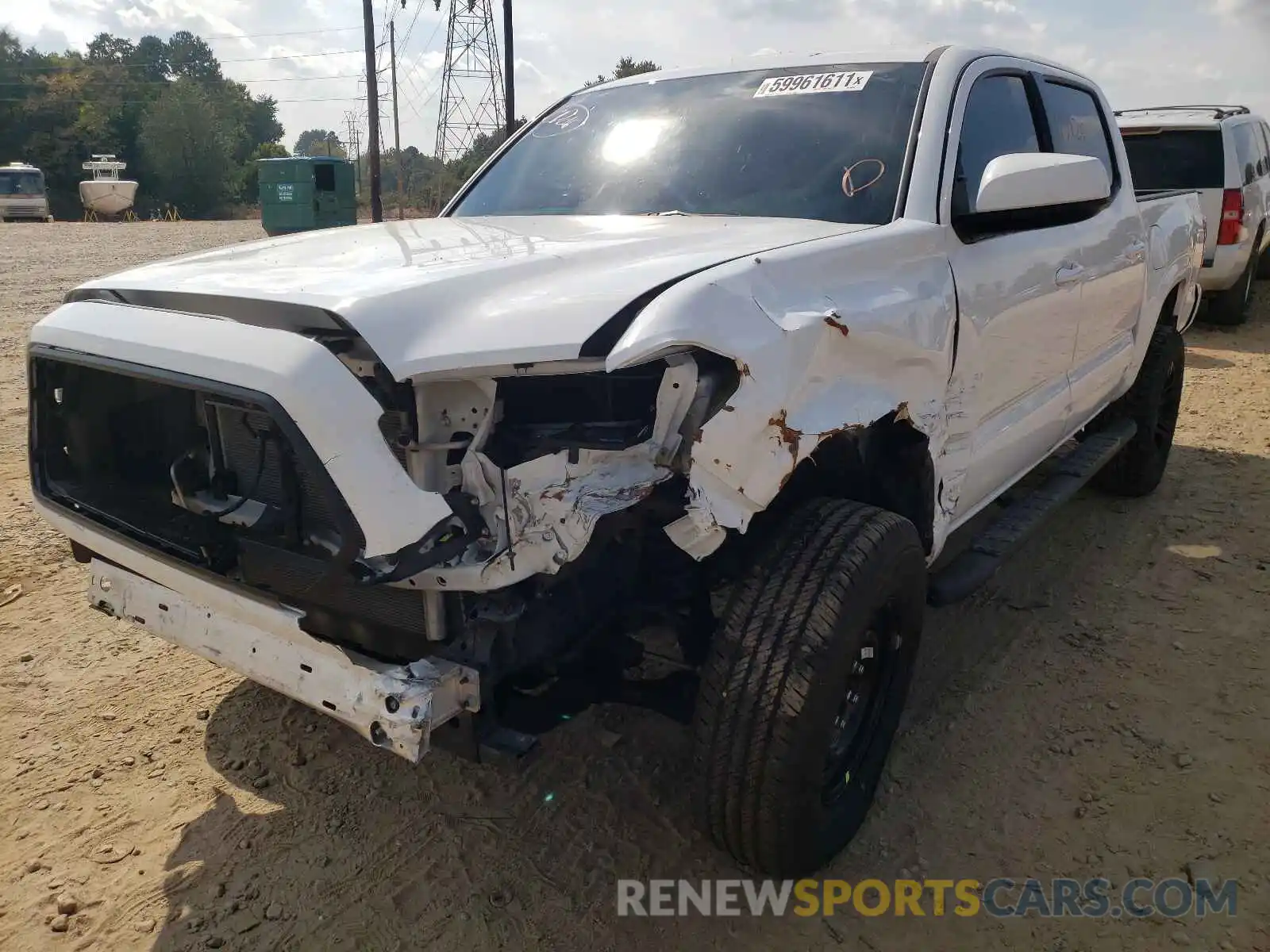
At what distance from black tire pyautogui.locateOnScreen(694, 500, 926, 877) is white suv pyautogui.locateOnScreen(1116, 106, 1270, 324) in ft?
28.6

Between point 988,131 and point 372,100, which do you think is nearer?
point 988,131

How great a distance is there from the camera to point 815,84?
3.17m

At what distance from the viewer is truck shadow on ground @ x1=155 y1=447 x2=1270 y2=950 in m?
2.33

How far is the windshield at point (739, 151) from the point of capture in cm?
291

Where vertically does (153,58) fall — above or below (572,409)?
above

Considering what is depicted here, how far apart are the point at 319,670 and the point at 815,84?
238cm

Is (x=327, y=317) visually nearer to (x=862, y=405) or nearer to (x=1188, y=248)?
(x=862, y=405)

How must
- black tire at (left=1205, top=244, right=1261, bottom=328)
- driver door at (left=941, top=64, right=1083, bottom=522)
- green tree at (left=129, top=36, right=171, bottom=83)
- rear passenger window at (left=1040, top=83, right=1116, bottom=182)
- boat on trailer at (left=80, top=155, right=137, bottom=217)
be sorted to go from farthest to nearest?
green tree at (left=129, top=36, right=171, bottom=83), boat on trailer at (left=80, top=155, right=137, bottom=217), black tire at (left=1205, top=244, right=1261, bottom=328), rear passenger window at (left=1040, top=83, right=1116, bottom=182), driver door at (left=941, top=64, right=1083, bottom=522)

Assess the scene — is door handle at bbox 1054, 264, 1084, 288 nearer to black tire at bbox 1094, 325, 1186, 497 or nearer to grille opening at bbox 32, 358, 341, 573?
black tire at bbox 1094, 325, 1186, 497

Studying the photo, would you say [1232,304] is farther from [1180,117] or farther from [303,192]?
[303,192]

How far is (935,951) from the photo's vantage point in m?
2.27

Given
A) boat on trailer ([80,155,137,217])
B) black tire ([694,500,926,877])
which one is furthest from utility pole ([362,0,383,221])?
boat on trailer ([80,155,137,217])

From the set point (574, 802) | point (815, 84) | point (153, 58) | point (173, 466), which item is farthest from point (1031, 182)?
point (153, 58)

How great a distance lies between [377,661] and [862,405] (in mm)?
1233
